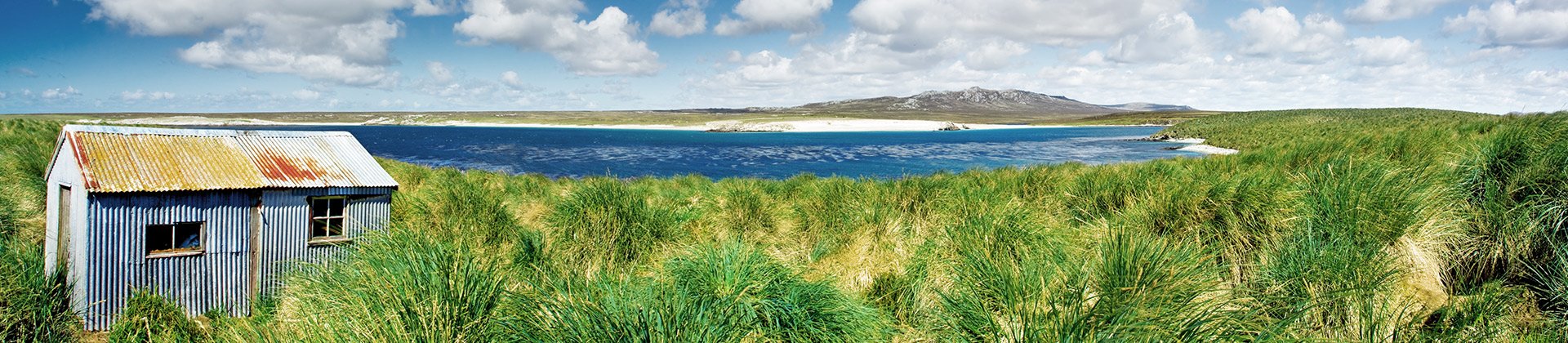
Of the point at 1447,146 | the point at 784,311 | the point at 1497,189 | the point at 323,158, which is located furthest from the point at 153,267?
the point at 1447,146

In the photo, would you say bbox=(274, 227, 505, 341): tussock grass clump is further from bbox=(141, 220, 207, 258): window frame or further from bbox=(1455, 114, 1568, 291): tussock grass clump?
bbox=(1455, 114, 1568, 291): tussock grass clump

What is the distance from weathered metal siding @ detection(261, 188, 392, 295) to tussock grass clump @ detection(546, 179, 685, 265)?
439 centimetres

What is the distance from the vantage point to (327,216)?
1305 cm

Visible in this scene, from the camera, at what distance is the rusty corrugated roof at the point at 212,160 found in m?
11.6

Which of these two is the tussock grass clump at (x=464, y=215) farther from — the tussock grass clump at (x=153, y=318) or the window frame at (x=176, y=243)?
the tussock grass clump at (x=153, y=318)

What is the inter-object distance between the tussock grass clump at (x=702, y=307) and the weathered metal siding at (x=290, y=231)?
323 inches

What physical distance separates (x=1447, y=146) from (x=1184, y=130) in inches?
3554

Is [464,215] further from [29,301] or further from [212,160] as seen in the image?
[29,301]

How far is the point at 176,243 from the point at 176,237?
0.10 metres

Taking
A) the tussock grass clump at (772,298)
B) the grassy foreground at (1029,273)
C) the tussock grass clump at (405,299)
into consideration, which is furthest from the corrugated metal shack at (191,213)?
the tussock grass clump at (772,298)

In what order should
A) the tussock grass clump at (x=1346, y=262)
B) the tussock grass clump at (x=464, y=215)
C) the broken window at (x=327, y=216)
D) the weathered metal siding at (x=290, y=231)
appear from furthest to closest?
the broken window at (x=327, y=216), the weathered metal siding at (x=290, y=231), the tussock grass clump at (x=464, y=215), the tussock grass clump at (x=1346, y=262)

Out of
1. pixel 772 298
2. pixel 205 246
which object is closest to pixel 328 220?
pixel 205 246

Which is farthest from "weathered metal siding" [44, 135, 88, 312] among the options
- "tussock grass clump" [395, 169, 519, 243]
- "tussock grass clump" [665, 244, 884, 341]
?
"tussock grass clump" [665, 244, 884, 341]

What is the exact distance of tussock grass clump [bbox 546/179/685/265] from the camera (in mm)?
9930
